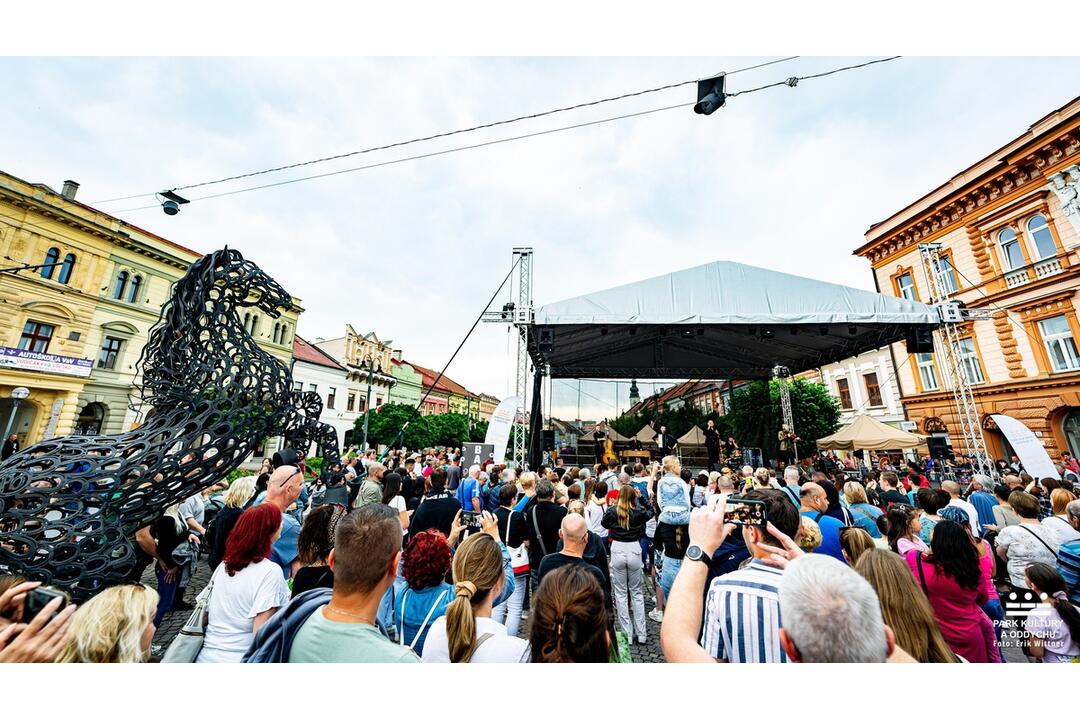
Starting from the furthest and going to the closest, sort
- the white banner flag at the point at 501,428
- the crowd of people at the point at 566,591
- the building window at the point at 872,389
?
the building window at the point at 872,389 < the white banner flag at the point at 501,428 < the crowd of people at the point at 566,591

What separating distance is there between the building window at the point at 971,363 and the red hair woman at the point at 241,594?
2265 centimetres

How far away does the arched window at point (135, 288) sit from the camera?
20.4 m

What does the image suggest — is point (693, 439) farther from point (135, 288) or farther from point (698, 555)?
point (135, 288)

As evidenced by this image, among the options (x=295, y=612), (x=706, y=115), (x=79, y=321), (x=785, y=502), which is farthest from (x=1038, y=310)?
(x=79, y=321)

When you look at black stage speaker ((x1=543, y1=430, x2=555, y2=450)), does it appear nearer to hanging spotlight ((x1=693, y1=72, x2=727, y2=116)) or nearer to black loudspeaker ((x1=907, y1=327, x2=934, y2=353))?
black loudspeaker ((x1=907, y1=327, x2=934, y2=353))

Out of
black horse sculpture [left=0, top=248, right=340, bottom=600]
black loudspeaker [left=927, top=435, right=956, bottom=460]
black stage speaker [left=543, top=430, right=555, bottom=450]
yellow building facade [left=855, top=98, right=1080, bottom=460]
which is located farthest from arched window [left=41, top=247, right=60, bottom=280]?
black loudspeaker [left=927, top=435, right=956, bottom=460]

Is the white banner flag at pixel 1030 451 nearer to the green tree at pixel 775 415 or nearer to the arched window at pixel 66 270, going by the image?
the green tree at pixel 775 415

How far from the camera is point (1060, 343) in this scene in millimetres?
13453

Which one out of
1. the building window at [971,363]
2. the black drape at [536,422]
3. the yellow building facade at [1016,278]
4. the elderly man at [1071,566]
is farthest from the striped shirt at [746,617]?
the building window at [971,363]

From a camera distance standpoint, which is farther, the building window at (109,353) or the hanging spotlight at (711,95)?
the building window at (109,353)

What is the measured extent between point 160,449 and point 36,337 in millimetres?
23947

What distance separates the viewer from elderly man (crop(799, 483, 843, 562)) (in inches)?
132

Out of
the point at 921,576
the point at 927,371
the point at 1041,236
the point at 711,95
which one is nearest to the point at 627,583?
the point at 921,576

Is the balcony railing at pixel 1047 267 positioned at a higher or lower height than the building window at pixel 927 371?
higher
